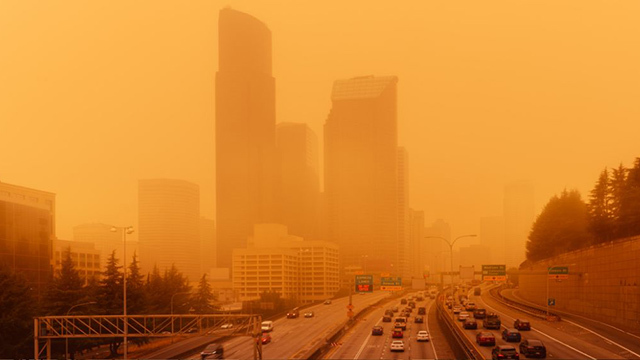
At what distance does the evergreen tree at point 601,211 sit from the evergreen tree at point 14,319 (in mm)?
88629

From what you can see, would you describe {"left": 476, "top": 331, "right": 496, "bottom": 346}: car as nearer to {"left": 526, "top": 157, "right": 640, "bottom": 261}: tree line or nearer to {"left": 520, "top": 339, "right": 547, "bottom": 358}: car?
{"left": 520, "top": 339, "right": 547, "bottom": 358}: car

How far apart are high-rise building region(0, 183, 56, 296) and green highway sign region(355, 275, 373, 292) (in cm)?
5130

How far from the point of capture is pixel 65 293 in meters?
73.8

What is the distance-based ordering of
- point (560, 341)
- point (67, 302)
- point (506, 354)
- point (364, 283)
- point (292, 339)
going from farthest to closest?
point (364, 283), point (292, 339), point (67, 302), point (560, 341), point (506, 354)

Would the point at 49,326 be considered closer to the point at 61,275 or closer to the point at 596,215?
the point at 61,275

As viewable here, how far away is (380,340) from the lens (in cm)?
8194

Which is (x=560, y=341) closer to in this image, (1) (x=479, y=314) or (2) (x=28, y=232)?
(1) (x=479, y=314)

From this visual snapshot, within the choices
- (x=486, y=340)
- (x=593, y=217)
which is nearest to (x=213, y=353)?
(x=486, y=340)

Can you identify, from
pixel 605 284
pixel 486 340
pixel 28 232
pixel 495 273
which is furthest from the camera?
pixel 28 232

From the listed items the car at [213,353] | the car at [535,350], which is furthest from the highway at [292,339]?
the car at [535,350]

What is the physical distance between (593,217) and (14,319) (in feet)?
319

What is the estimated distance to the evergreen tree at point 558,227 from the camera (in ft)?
481

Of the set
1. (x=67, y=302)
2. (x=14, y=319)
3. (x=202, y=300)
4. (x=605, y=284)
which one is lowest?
(x=202, y=300)

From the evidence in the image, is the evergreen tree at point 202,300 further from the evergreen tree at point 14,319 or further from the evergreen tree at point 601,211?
the evergreen tree at point 601,211
